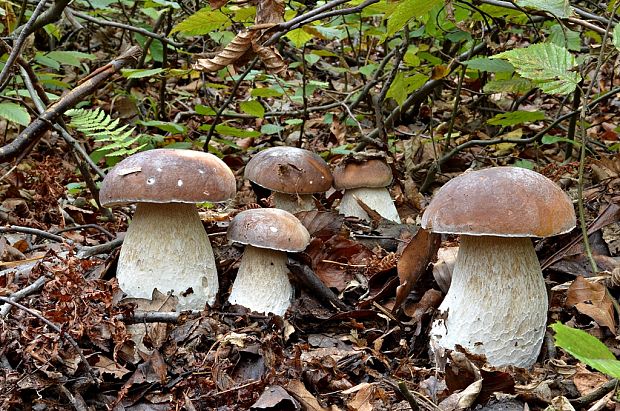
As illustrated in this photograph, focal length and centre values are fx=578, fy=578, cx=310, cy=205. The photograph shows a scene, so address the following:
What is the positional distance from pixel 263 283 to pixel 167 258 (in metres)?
0.60

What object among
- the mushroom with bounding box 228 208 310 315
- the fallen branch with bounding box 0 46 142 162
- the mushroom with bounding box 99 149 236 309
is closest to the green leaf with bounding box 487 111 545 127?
the mushroom with bounding box 228 208 310 315

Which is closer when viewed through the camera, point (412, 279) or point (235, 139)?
point (412, 279)

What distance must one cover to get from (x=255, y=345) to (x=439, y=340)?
960 mm

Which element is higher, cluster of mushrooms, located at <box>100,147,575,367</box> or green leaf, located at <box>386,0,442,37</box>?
green leaf, located at <box>386,0,442,37</box>

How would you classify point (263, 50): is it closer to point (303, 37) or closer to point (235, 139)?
point (303, 37)

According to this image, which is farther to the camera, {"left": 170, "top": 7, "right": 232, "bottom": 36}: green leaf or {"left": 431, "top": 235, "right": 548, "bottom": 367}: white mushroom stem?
{"left": 170, "top": 7, "right": 232, "bottom": 36}: green leaf

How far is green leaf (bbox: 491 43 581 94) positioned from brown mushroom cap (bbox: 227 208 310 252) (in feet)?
5.01

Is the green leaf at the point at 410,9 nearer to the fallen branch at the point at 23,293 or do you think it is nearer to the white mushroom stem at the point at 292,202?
the white mushroom stem at the point at 292,202

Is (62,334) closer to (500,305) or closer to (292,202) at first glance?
(500,305)

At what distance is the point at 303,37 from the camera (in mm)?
4691

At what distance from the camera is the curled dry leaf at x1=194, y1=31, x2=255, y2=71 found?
296cm

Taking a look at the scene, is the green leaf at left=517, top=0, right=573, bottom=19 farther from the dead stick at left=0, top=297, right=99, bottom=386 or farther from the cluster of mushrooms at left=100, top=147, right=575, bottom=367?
the dead stick at left=0, top=297, right=99, bottom=386

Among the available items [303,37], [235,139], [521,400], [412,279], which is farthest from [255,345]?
[235,139]

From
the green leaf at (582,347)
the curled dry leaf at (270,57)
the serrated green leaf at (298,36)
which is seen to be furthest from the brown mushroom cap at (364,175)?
the green leaf at (582,347)
